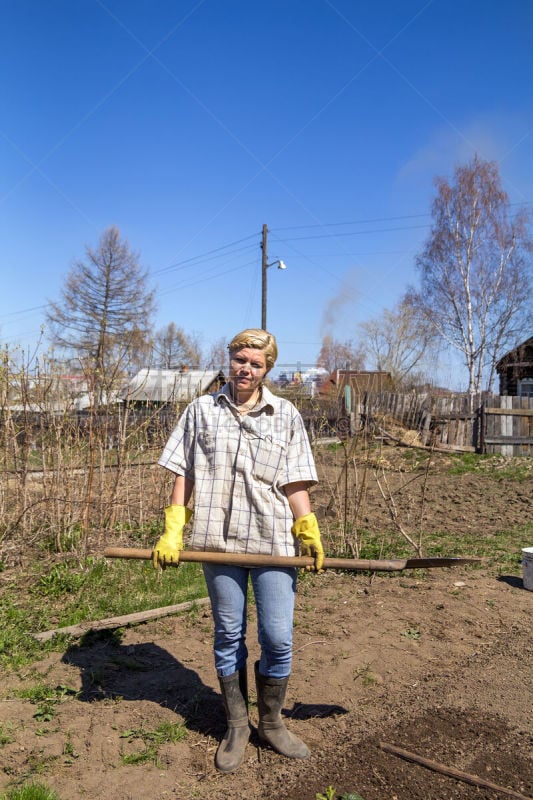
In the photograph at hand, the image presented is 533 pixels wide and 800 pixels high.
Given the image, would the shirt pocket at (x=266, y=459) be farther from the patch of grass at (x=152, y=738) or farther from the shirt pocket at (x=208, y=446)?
the patch of grass at (x=152, y=738)

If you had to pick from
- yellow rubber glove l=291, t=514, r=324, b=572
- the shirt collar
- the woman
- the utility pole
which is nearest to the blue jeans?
the woman

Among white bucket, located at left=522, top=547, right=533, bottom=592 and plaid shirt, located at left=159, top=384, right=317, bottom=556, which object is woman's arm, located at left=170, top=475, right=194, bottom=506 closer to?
plaid shirt, located at left=159, top=384, right=317, bottom=556

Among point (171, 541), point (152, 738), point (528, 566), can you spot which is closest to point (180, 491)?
point (171, 541)

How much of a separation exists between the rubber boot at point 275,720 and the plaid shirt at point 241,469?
57 cm

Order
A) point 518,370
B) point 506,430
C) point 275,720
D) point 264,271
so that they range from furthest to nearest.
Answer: point 518,370 < point 264,271 < point 506,430 < point 275,720

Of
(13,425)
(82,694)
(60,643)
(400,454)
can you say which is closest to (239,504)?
(82,694)

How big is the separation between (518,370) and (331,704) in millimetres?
22100

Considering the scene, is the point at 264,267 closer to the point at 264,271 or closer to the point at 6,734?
the point at 264,271

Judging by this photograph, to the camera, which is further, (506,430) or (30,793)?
(506,430)

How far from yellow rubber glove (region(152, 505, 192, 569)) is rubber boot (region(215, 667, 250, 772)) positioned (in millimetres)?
566

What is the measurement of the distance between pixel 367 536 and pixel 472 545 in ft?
3.44

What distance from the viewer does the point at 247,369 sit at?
2766mm

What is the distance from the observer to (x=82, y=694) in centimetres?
329

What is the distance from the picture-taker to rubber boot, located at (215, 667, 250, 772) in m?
2.74
